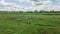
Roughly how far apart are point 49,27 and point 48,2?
546 millimetres

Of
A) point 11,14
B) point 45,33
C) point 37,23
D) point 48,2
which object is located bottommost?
point 45,33

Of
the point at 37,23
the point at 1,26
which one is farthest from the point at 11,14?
the point at 37,23

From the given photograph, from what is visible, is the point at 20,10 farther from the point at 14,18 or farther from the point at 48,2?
the point at 48,2

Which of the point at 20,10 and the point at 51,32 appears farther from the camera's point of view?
the point at 20,10

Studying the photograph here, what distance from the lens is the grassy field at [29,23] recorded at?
2.56 meters

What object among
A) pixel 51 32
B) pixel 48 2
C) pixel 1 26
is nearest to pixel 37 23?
pixel 51 32

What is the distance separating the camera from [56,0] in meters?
2.76

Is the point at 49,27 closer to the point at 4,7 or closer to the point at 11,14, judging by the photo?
the point at 11,14

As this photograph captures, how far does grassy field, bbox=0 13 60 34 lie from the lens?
256 cm

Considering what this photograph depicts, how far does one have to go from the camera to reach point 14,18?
275 cm

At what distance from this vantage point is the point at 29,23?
267cm

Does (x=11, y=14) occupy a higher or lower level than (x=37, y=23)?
higher

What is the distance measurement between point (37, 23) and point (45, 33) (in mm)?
262

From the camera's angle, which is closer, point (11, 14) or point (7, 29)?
point (7, 29)
